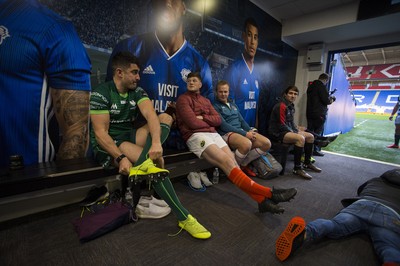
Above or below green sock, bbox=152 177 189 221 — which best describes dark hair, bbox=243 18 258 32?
above

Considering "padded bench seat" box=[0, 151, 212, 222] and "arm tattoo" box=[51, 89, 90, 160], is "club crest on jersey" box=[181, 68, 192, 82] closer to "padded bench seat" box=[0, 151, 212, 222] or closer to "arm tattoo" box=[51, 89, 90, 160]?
"arm tattoo" box=[51, 89, 90, 160]

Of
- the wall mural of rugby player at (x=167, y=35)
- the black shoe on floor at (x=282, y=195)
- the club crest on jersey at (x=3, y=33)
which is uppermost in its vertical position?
the wall mural of rugby player at (x=167, y=35)

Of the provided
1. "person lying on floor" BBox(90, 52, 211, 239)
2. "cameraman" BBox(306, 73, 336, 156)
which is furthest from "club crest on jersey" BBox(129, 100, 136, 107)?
"cameraman" BBox(306, 73, 336, 156)

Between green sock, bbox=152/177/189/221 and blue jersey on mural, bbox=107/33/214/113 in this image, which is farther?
blue jersey on mural, bbox=107/33/214/113

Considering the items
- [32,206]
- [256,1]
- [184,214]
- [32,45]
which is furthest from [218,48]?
[32,206]

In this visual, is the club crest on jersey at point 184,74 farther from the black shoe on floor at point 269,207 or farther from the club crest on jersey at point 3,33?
the black shoe on floor at point 269,207

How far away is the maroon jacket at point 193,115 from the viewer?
6.51ft

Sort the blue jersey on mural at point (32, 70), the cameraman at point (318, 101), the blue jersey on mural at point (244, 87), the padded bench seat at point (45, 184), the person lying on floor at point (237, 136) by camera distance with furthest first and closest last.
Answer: the cameraman at point (318, 101)
the blue jersey on mural at point (244, 87)
the person lying on floor at point (237, 136)
the blue jersey on mural at point (32, 70)
the padded bench seat at point (45, 184)

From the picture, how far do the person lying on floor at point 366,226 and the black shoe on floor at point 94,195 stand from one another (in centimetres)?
146

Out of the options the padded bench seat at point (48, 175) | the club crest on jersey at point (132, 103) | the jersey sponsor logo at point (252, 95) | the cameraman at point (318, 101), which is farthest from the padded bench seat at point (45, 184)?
the cameraman at point (318, 101)

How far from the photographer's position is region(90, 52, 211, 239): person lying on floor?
1332 mm

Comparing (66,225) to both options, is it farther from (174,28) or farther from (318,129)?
(318,129)

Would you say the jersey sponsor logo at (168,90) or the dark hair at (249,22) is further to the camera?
the dark hair at (249,22)

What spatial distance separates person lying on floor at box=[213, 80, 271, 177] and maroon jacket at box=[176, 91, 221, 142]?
→ 0.23m
